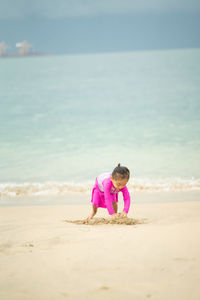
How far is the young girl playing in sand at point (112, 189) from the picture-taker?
3184 mm

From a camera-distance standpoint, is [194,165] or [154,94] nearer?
[194,165]

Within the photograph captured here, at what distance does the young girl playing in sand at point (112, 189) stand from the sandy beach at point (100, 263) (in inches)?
20.5

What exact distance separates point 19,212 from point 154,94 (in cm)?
1549

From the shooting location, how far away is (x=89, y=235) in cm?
259

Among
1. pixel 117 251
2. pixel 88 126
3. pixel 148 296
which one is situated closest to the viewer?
pixel 148 296

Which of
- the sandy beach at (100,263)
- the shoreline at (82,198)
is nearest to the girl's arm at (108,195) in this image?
the sandy beach at (100,263)

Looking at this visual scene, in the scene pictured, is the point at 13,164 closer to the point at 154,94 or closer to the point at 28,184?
the point at 28,184

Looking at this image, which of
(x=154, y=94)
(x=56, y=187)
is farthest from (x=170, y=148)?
(x=154, y=94)

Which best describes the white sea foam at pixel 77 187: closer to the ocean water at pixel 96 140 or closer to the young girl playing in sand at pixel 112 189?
the ocean water at pixel 96 140

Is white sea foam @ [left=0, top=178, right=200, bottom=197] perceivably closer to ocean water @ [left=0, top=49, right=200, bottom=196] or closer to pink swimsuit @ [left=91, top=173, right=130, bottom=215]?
ocean water @ [left=0, top=49, right=200, bottom=196]

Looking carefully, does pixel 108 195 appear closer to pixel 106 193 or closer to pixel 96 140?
pixel 106 193

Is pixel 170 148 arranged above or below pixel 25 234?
above

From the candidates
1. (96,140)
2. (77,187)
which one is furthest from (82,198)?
(96,140)

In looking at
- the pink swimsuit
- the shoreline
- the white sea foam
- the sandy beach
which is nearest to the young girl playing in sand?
the pink swimsuit
